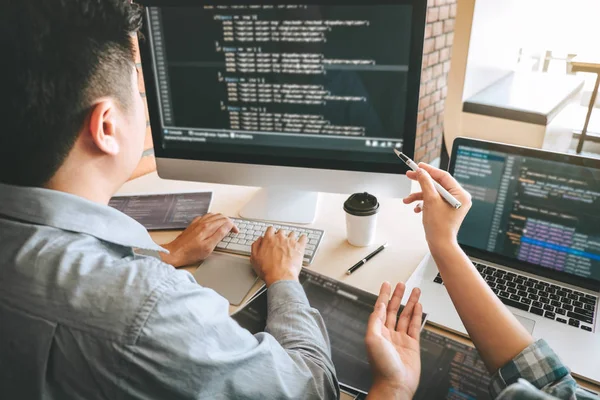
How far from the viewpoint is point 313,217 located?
3.68 ft

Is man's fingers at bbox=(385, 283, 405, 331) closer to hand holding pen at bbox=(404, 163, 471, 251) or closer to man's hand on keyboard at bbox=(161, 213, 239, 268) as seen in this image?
hand holding pen at bbox=(404, 163, 471, 251)

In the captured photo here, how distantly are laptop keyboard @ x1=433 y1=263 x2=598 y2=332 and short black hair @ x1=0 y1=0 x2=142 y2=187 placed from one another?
68 cm

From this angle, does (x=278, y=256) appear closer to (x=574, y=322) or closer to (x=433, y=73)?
(x=574, y=322)

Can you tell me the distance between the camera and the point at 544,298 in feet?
2.72

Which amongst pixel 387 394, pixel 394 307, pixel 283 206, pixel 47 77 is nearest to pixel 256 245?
pixel 283 206

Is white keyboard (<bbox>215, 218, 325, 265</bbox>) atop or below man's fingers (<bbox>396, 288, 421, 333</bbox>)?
below

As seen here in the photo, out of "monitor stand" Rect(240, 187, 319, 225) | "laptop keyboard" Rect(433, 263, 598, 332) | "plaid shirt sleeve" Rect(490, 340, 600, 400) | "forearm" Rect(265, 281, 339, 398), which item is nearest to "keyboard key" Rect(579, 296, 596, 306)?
"laptop keyboard" Rect(433, 263, 598, 332)

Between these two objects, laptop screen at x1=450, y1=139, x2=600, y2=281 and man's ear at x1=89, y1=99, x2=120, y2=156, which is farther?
laptop screen at x1=450, y1=139, x2=600, y2=281

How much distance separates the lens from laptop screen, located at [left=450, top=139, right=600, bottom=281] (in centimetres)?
82

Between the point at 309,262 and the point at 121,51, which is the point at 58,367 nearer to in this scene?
the point at 121,51

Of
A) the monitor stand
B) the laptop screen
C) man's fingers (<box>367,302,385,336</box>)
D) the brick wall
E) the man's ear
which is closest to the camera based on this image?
the man's ear

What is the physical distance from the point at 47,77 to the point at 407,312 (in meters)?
0.63

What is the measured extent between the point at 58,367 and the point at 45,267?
109mm

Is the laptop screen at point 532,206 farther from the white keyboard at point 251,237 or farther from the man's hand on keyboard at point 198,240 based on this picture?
the man's hand on keyboard at point 198,240
